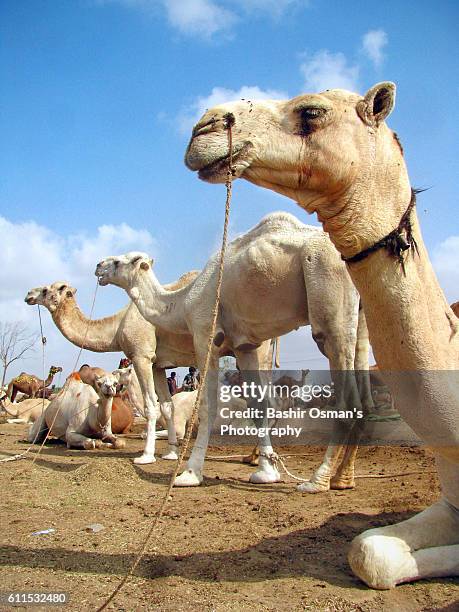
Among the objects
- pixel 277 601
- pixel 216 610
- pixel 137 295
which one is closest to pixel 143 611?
pixel 216 610

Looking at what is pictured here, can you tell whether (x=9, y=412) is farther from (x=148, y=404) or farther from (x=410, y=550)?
(x=410, y=550)

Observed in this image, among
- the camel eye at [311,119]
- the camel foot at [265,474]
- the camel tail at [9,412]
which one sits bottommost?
the camel foot at [265,474]

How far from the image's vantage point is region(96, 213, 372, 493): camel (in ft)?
20.3

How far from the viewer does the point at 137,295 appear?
848 centimetres

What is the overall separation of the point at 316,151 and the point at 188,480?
4546 mm

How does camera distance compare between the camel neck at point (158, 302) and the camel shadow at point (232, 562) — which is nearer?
the camel shadow at point (232, 562)

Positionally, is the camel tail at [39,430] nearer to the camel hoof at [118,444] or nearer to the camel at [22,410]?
the camel hoof at [118,444]

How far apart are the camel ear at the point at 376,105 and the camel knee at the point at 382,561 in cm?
204

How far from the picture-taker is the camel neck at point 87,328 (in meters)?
10.2

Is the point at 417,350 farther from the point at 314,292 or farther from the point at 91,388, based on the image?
the point at 91,388

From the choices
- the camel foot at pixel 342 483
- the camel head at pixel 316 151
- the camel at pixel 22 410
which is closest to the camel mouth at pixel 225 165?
the camel head at pixel 316 151

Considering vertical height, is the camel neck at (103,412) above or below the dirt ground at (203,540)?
above

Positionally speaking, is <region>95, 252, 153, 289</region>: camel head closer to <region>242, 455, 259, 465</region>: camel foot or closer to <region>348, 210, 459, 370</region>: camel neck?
<region>242, 455, 259, 465</region>: camel foot

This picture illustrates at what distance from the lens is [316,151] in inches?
106
